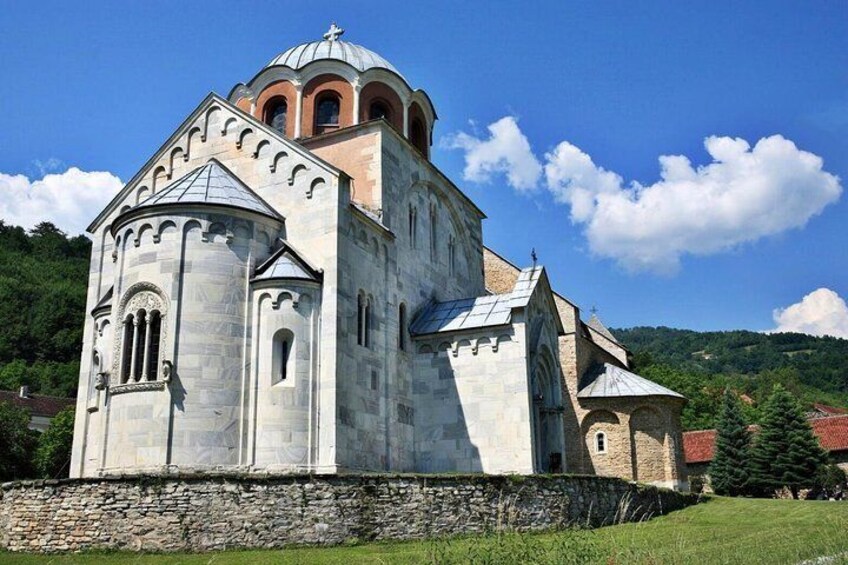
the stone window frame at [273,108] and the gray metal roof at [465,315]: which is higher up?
the stone window frame at [273,108]

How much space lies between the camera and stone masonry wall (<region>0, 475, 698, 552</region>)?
47.7 feet

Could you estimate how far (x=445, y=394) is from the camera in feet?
75.8

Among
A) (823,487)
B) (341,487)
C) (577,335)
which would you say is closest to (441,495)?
(341,487)

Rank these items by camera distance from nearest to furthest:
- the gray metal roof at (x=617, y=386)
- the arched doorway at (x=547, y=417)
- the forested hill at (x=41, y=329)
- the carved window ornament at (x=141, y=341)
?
the carved window ornament at (x=141, y=341)
the arched doorway at (x=547, y=417)
the gray metal roof at (x=617, y=386)
the forested hill at (x=41, y=329)

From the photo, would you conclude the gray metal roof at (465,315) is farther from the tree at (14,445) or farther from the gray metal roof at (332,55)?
the tree at (14,445)

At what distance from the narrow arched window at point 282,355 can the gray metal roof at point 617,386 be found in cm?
1699

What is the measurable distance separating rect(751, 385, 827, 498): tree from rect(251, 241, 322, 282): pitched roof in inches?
1195

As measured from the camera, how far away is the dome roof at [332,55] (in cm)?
2662

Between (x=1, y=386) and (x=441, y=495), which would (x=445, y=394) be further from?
(x=1, y=386)

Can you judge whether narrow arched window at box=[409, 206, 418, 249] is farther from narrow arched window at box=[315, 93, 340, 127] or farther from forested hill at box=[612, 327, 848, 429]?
forested hill at box=[612, 327, 848, 429]

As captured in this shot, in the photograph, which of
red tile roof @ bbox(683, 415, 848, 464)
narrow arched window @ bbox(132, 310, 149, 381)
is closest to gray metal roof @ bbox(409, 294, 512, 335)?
narrow arched window @ bbox(132, 310, 149, 381)

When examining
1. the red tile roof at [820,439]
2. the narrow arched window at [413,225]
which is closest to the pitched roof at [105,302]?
the narrow arched window at [413,225]

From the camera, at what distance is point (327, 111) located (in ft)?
86.0

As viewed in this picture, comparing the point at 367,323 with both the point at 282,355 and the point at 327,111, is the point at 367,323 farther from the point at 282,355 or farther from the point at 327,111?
the point at 327,111
